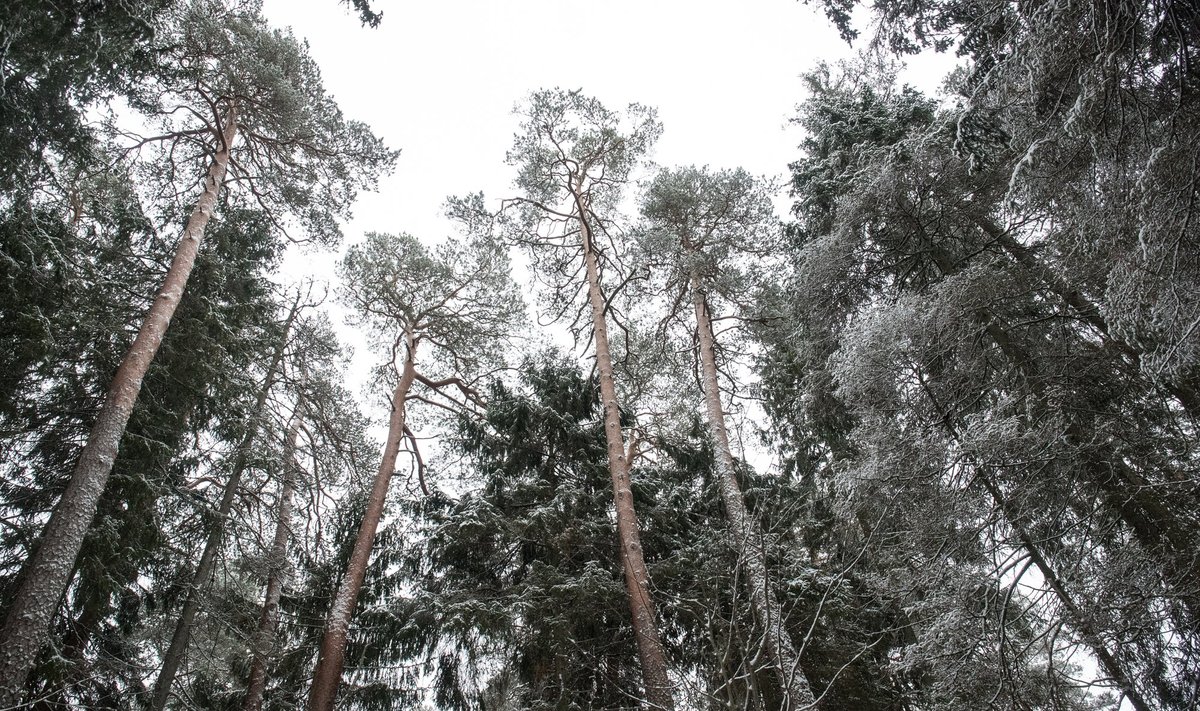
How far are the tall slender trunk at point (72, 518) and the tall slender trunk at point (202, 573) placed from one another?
1.99 metres

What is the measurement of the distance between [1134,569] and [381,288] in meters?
12.2

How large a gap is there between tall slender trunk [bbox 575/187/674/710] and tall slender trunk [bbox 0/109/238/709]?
5222 millimetres

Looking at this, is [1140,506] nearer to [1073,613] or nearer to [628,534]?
[1073,613]

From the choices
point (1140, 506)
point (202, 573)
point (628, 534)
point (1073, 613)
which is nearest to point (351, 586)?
point (202, 573)

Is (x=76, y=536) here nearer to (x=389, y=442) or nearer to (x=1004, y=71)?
(x=389, y=442)

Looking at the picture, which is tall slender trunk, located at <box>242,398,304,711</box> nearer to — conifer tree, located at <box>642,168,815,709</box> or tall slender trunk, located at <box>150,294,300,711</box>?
tall slender trunk, located at <box>150,294,300,711</box>

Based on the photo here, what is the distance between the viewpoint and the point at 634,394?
12.6 metres

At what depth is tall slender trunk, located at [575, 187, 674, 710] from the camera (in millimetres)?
6426

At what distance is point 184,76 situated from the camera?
8641 millimetres

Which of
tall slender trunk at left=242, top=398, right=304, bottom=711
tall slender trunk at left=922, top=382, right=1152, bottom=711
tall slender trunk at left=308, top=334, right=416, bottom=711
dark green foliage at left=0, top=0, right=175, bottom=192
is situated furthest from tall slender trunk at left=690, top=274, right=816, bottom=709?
dark green foliage at left=0, top=0, right=175, bottom=192

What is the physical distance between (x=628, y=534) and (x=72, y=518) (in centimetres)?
582

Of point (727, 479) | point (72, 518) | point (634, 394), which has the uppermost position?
point (634, 394)

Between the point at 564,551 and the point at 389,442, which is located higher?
the point at 389,442

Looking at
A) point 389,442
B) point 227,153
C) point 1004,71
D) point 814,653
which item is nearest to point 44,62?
point 227,153
